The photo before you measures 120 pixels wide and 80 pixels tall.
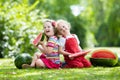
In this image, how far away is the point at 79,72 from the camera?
26.6ft

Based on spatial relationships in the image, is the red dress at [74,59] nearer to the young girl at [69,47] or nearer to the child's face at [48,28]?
the young girl at [69,47]

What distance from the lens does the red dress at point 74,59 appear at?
9.23m

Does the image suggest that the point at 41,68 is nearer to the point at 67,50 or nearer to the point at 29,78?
the point at 67,50

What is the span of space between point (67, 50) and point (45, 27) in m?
0.75

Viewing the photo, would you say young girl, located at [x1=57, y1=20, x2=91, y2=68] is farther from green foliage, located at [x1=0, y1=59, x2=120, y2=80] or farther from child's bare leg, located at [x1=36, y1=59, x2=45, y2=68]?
green foliage, located at [x1=0, y1=59, x2=120, y2=80]

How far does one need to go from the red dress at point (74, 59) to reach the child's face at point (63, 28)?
185 millimetres

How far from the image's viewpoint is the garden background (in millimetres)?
15305

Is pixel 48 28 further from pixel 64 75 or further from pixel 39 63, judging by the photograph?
pixel 64 75

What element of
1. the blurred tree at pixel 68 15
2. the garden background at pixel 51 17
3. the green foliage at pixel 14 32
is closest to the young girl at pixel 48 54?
the garden background at pixel 51 17

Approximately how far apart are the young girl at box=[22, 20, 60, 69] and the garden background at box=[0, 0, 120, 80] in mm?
4505

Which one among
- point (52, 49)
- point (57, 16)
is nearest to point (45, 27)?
point (52, 49)

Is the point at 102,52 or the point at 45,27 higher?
the point at 45,27

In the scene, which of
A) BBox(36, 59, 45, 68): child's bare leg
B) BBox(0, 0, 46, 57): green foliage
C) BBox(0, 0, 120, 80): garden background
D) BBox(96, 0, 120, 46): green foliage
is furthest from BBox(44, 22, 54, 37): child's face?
BBox(96, 0, 120, 46): green foliage

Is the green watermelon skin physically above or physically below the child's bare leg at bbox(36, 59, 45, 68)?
below
